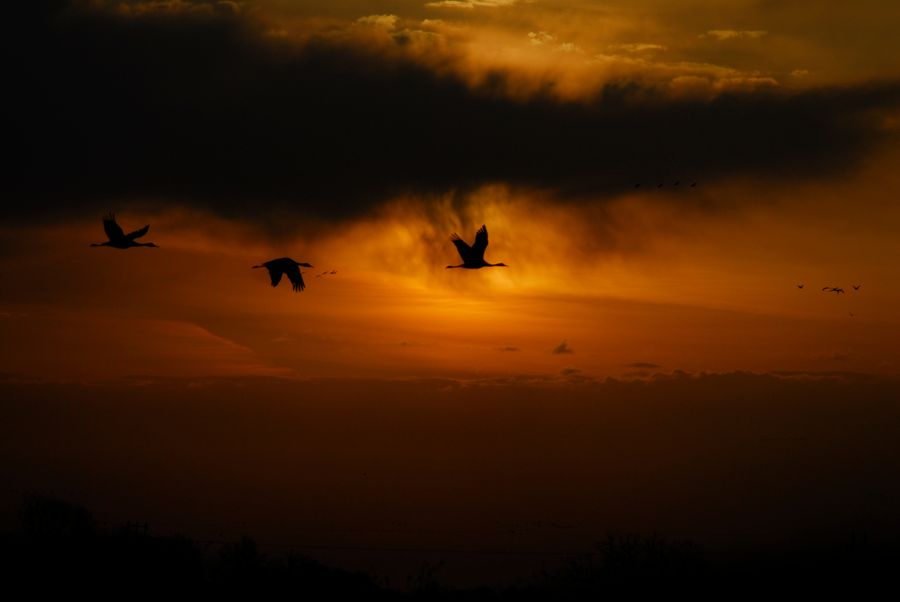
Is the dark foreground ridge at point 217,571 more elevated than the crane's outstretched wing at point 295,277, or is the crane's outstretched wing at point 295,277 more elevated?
the crane's outstretched wing at point 295,277

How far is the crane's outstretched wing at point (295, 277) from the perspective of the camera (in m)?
53.0

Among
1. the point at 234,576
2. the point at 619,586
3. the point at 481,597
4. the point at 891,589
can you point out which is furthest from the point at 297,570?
the point at 891,589

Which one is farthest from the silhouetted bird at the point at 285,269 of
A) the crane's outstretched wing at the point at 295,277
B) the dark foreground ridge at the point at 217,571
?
the dark foreground ridge at the point at 217,571

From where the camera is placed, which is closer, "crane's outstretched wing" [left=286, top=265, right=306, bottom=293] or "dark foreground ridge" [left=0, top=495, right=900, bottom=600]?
"crane's outstretched wing" [left=286, top=265, right=306, bottom=293]

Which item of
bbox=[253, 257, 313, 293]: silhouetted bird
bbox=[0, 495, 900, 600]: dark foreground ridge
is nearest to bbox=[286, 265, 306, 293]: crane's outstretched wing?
bbox=[253, 257, 313, 293]: silhouetted bird

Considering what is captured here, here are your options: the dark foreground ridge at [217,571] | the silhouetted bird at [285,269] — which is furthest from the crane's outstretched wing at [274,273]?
the dark foreground ridge at [217,571]

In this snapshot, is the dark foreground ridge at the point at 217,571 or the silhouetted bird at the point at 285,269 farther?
the dark foreground ridge at the point at 217,571

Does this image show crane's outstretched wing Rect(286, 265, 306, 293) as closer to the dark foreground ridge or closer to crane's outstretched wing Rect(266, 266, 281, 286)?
crane's outstretched wing Rect(266, 266, 281, 286)

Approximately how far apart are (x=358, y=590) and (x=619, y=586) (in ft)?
72.3

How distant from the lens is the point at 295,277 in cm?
5356

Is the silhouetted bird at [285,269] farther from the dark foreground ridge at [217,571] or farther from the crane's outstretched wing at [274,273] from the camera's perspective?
the dark foreground ridge at [217,571]

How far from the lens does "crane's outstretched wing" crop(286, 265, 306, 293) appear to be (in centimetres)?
5303

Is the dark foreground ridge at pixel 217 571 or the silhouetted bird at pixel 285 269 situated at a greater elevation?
the silhouetted bird at pixel 285 269

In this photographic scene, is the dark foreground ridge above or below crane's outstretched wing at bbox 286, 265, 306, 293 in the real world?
below
